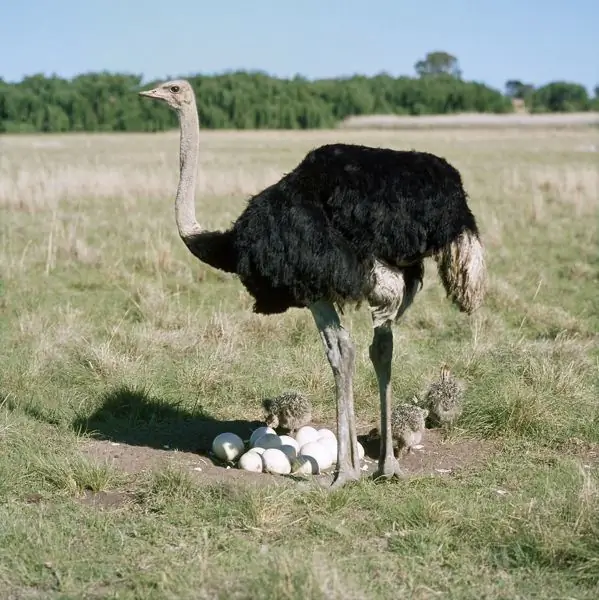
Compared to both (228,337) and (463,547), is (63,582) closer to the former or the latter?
(463,547)

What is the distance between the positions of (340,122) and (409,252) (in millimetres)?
48112

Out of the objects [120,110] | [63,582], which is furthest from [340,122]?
[63,582]

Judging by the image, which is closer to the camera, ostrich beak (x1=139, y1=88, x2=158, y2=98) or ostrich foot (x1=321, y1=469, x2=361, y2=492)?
ostrich foot (x1=321, y1=469, x2=361, y2=492)

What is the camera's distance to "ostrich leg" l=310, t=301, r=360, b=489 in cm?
457

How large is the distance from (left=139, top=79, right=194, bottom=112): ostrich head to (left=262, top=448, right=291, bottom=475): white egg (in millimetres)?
1845

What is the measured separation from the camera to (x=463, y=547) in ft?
12.5

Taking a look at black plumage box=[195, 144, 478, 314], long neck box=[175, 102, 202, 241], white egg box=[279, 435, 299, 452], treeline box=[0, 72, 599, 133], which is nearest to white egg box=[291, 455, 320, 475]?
white egg box=[279, 435, 299, 452]

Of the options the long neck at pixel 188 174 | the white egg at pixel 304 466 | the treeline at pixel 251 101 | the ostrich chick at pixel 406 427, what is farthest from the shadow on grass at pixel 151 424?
the treeline at pixel 251 101

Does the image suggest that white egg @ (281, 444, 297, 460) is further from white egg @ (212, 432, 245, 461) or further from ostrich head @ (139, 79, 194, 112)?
ostrich head @ (139, 79, 194, 112)

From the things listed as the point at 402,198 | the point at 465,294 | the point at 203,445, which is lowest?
the point at 203,445

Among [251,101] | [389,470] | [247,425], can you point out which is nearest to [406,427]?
[389,470]

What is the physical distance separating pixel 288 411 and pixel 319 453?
42 centimetres

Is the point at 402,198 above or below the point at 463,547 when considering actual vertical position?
above

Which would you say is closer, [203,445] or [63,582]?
[63,582]
